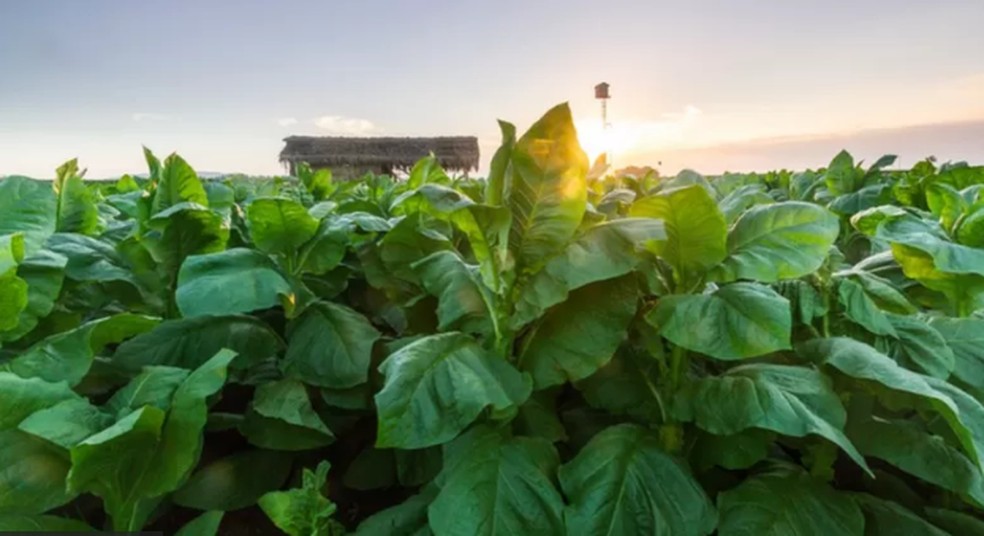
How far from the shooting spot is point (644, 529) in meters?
1.13

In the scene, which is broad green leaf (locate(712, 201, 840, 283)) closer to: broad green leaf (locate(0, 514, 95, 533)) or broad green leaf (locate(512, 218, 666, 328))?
broad green leaf (locate(512, 218, 666, 328))

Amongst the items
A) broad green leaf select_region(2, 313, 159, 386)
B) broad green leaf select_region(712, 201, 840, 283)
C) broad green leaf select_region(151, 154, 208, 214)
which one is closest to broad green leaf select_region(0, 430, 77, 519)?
broad green leaf select_region(2, 313, 159, 386)

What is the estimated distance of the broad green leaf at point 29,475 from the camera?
1128mm

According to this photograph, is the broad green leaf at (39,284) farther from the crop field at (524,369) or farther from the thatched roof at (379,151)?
the thatched roof at (379,151)

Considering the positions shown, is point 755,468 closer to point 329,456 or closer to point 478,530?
point 478,530

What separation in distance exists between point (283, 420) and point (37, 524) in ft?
1.46

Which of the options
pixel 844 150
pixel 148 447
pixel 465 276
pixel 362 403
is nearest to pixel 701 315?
pixel 465 276

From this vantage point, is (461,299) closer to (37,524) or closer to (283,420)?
(283,420)

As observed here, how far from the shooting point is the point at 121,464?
1185 mm

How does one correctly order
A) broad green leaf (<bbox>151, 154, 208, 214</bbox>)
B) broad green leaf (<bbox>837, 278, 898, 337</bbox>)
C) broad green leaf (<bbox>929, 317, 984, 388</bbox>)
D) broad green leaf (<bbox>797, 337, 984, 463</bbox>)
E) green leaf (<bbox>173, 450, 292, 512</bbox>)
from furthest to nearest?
1. broad green leaf (<bbox>151, 154, 208, 214</bbox>)
2. green leaf (<bbox>173, 450, 292, 512</bbox>)
3. broad green leaf (<bbox>929, 317, 984, 388</bbox>)
4. broad green leaf (<bbox>837, 278, 898, 337</bbox>)
5. broad green leaf (<bbox>797, 337, 984, 463</bbox>)

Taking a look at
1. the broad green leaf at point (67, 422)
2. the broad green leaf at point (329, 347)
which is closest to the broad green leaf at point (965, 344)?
the broad green leaf at point (329, 347)

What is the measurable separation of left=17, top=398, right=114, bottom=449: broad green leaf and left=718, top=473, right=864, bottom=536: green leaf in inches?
40.5

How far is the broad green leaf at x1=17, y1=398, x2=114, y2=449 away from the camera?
1.06 m

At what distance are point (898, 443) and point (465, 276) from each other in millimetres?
802
